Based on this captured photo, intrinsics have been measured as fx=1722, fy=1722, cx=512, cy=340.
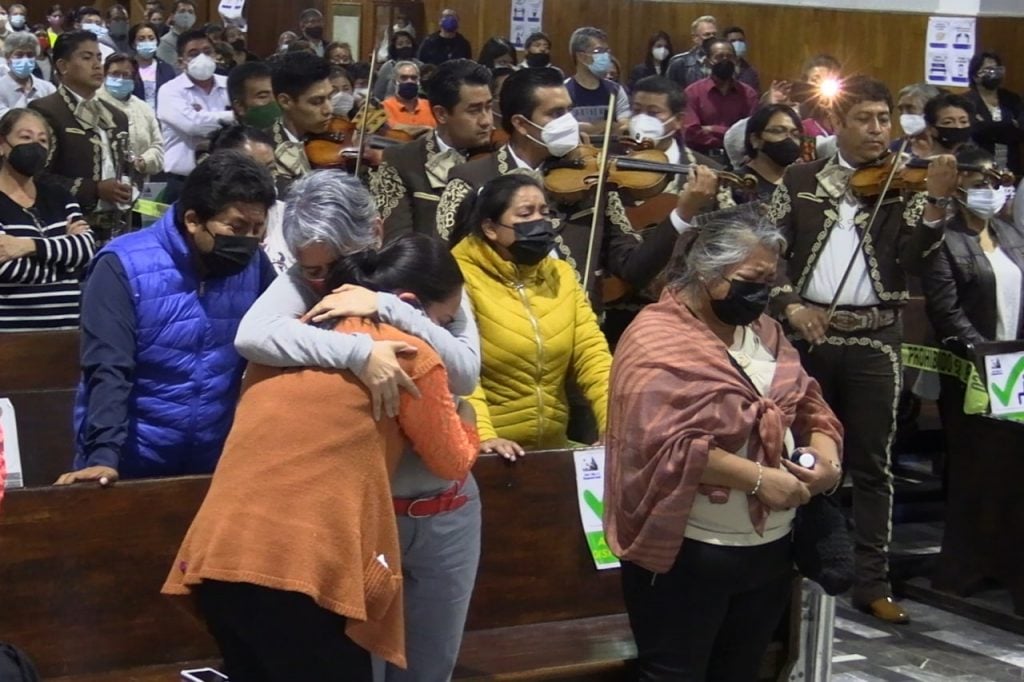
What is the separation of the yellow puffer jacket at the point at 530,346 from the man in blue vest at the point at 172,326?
2.69ft

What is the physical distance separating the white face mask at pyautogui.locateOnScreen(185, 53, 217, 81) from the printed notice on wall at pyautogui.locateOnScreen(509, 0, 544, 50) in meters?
7.10

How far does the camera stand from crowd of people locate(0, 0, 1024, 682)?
10.9 feet

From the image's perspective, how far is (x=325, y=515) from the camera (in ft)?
10.8

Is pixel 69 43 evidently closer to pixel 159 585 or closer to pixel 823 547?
pixel 159 585

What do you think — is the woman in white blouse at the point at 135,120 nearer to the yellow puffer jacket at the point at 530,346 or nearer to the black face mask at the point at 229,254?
the yellow puffer jacket at the point at 530,346

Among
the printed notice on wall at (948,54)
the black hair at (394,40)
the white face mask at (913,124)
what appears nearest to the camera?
the white face mask at (913,124)

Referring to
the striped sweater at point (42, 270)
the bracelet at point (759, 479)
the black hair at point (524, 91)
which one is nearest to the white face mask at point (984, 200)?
the black hair at point (524, 91)

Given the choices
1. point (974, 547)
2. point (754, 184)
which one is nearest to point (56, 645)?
point (754, 184)

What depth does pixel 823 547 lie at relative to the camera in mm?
4160

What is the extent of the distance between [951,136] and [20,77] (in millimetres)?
5824

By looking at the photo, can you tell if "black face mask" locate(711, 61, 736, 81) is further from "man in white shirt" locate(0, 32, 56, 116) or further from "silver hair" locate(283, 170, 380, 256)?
"silver hair" locate(283, 170, 380, 256)

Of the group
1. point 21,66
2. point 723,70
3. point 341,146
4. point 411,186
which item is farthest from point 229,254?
point 723,70

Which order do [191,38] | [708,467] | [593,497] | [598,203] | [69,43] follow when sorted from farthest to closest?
[191,38] → [69,43] → [598,203] → [593,497] → [708,467]

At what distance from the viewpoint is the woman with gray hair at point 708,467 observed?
4047 millimetres
